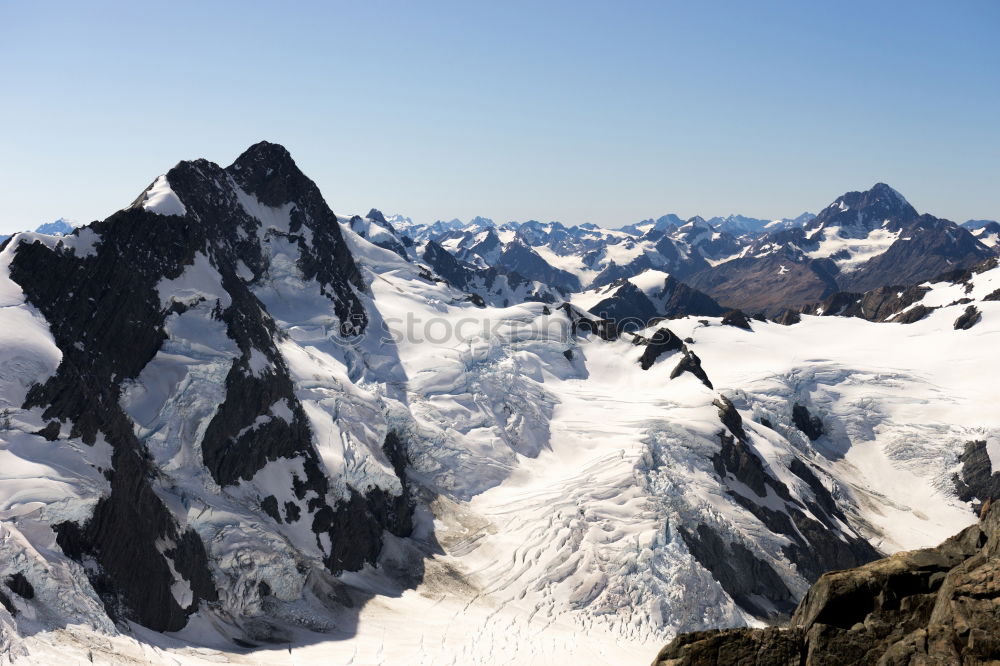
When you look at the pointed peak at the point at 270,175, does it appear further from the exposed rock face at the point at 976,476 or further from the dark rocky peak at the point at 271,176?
the exposed rock face at the point at 976,476

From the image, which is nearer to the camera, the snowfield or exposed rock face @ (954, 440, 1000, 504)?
the snowfield

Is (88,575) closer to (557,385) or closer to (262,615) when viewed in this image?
(262,615)

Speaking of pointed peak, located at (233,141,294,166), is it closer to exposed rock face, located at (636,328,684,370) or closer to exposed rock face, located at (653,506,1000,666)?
exposed rock face, located at (636,328,684,370)

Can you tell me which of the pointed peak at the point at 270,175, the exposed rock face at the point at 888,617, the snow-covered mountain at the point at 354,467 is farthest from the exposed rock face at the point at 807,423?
the exposed rock face at the point at 888,617

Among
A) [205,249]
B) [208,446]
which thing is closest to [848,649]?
[208,446]

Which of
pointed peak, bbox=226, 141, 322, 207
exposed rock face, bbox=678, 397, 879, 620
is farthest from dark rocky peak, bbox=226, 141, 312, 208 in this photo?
exposed rock face, bbox=678, 397, 879, 620

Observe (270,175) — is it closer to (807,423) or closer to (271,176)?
(271,176)
